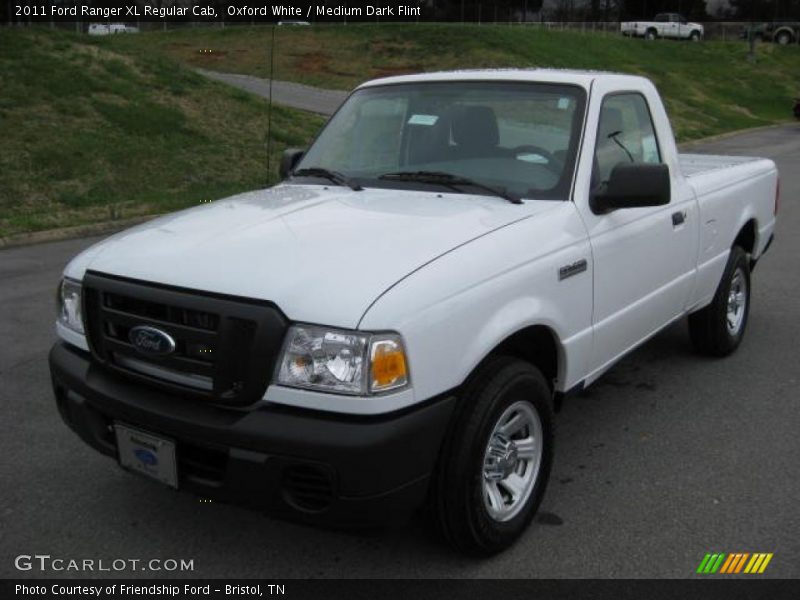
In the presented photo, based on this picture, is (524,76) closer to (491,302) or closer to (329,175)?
(329,175)

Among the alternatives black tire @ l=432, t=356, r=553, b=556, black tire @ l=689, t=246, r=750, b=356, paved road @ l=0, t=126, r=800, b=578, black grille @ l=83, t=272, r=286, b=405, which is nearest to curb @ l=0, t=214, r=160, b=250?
paved road @ l=0, t=126, r=800, b=578

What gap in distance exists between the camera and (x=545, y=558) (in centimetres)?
317

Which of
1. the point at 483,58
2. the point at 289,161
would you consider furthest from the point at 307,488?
the point at 483,58

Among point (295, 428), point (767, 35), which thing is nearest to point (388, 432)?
point (295, 428)

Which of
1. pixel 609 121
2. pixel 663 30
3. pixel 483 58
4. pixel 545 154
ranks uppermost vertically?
pixel 663 30

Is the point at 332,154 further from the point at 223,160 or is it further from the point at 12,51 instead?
the point at 12,51

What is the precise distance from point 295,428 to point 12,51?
1726 cm

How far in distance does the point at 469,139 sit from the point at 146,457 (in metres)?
2.06

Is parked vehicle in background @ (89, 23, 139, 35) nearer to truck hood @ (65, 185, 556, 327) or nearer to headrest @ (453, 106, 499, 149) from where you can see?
headrest @ (453, 106, 499, 149)

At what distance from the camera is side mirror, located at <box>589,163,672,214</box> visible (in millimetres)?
3508

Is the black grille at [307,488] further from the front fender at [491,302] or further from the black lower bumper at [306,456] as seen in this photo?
the front fender at [491,302]

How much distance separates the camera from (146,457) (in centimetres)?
291

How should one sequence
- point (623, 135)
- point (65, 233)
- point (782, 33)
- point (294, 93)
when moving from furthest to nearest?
point (782, 33), point (294, 93), point (65, 233), point (623, 135)

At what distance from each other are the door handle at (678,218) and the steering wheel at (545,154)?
36.2 inches
